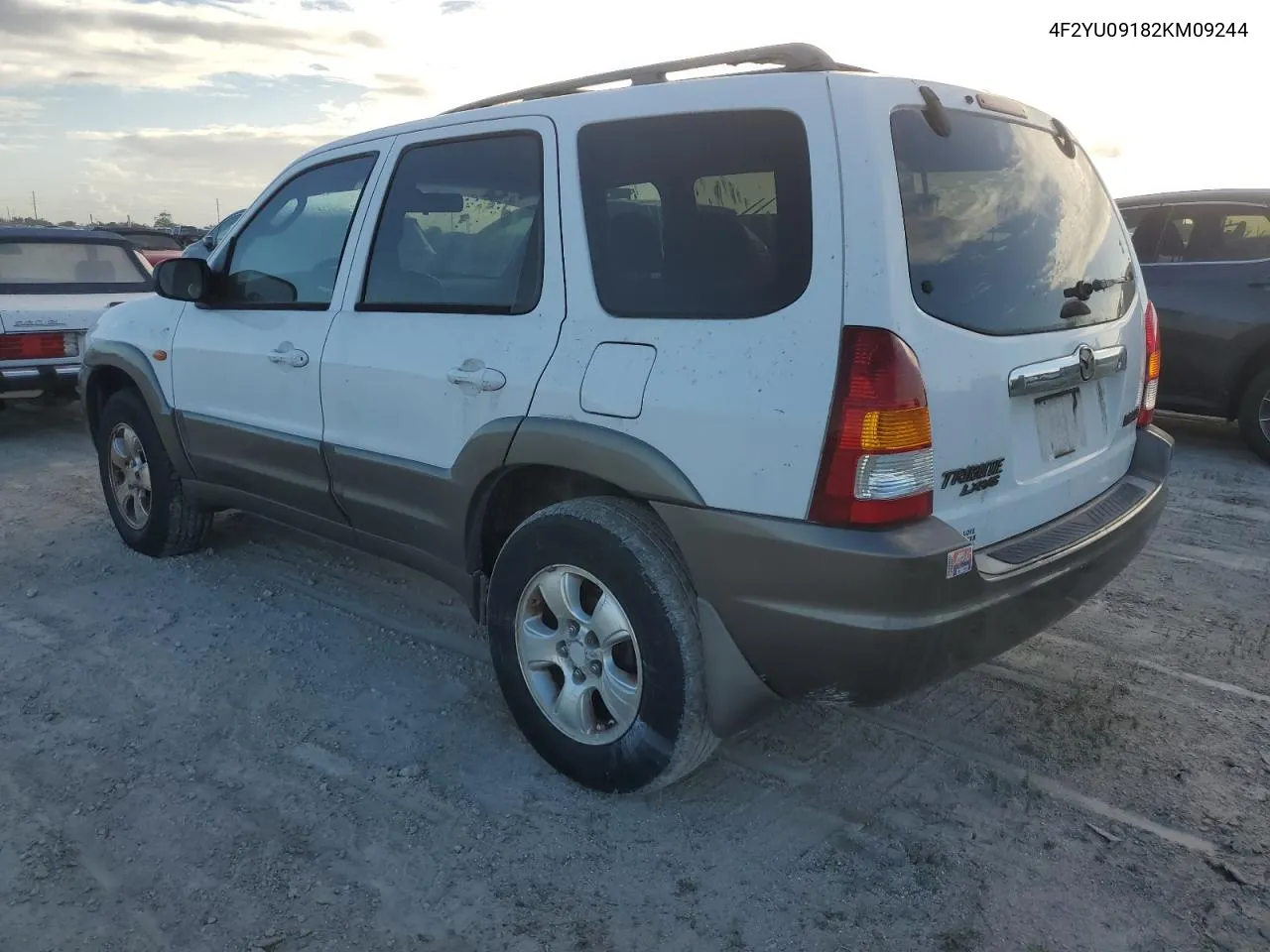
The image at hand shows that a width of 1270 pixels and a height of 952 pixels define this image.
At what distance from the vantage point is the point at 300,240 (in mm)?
3922

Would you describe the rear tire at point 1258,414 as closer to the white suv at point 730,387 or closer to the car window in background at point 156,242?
the white suv at point 730,387

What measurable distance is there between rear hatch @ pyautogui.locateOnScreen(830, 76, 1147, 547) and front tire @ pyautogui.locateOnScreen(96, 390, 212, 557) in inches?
144

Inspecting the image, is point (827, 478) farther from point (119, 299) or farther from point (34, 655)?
point (119, 299)

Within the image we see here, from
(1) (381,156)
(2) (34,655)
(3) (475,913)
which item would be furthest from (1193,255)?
(2) (34,655)

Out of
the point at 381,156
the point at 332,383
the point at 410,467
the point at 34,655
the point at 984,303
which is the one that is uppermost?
the point at 381,156

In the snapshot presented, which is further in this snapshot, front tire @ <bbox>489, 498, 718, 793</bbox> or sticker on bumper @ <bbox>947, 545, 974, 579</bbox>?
front tire @ <bbox>489, 498, 718, 793</bbox>

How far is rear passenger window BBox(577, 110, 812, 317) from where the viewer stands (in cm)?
243

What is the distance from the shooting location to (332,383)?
11.8 ft

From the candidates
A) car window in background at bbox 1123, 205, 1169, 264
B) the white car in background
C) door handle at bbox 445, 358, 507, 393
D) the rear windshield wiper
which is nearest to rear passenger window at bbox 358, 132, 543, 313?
door handle at bbox 445, 358, 507, 393

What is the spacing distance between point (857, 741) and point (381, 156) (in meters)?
2.59

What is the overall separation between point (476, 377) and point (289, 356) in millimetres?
1119

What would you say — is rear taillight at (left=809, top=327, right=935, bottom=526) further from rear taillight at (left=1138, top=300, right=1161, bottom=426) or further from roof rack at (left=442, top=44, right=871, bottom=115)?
rear taillight at (left=1138, top=300, right=1161, bottom=426)

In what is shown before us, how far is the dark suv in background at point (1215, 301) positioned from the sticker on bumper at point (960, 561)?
5.13 m

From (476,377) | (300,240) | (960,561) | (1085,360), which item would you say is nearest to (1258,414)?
(1085,360)
